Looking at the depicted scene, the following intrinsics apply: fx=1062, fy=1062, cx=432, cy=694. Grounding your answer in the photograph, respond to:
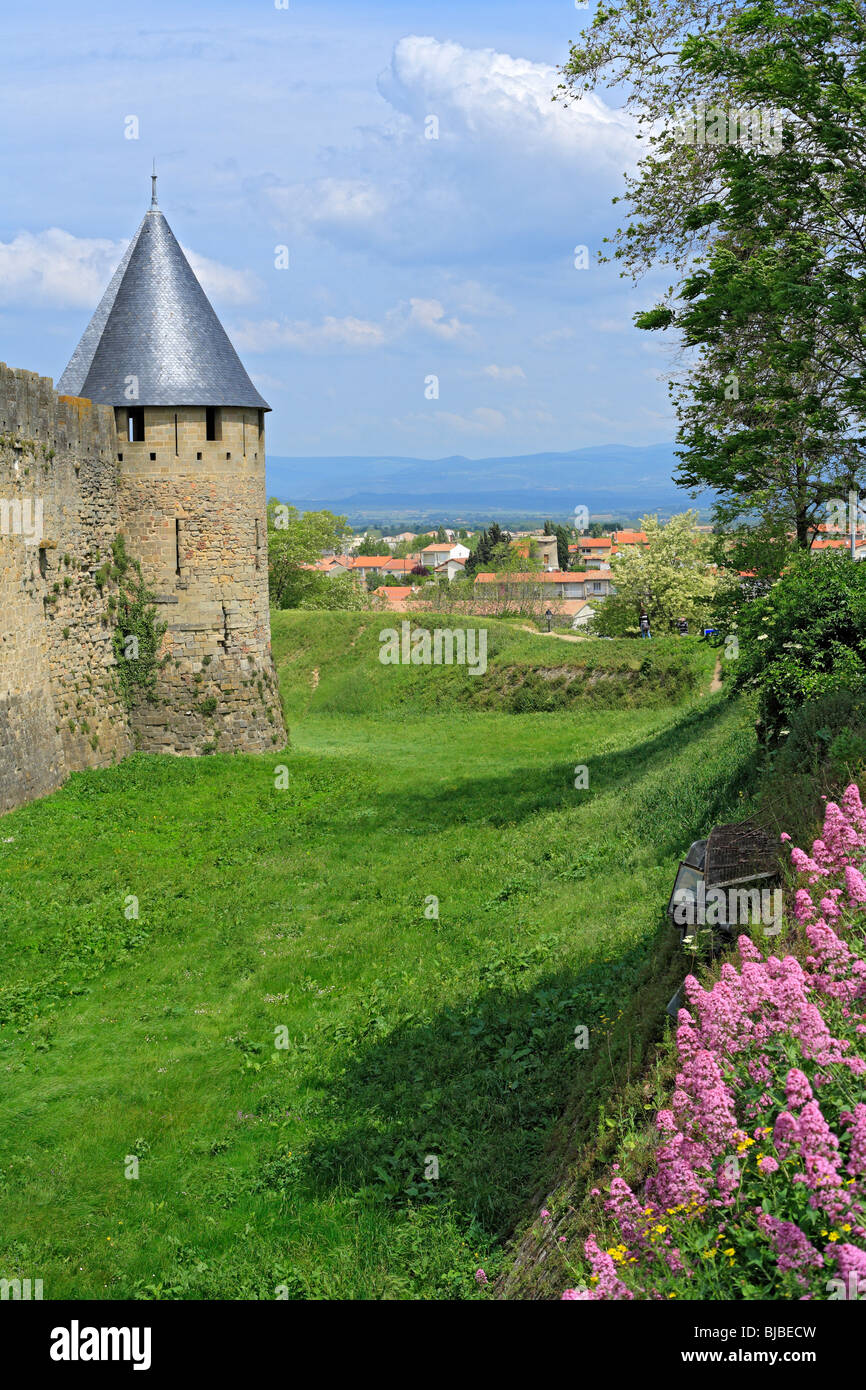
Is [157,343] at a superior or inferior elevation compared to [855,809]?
superior

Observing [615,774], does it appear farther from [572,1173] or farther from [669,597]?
[669,597]

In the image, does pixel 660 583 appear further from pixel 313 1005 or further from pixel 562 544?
pixel 562 544

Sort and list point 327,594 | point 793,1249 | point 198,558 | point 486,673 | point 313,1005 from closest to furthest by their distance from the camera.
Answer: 1. point 793,1249
2. point 313,1005
3. point 198,558
4. point 486,673
5. point 327,594

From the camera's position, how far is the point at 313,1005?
1092 cm

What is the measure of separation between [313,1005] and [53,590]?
11.7 meters

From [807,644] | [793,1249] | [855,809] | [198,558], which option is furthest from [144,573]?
[793,1249]

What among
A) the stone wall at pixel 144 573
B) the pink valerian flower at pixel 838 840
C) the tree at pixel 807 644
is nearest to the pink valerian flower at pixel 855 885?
the pink valerian flower at pixel 838 840

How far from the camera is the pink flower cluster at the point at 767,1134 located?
401 cm

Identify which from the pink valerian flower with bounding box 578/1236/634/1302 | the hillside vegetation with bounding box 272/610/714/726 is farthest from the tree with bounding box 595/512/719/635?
the pink valerian flower with bounding box 578/1236/634/1302

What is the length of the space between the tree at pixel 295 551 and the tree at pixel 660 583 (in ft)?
57.4

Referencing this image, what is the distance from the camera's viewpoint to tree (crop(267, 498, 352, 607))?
61.1 m

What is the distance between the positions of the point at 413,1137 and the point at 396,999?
2.66 metres

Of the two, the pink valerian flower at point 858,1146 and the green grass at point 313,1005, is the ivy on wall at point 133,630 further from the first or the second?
the pink valerian flower at point 858,1146

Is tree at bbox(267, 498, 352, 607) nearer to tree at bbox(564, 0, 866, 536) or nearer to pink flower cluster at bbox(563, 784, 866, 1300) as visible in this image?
tree at bbox(564, 0, 866, 536)
